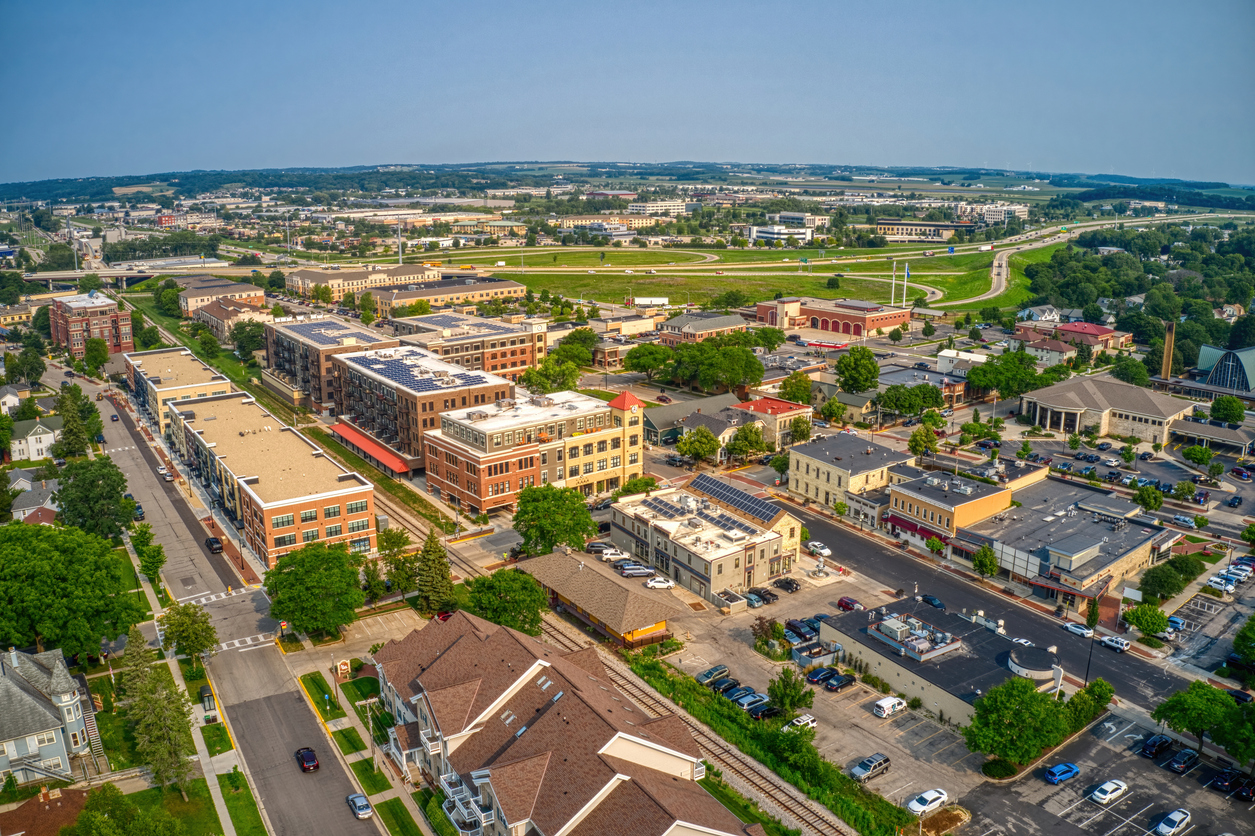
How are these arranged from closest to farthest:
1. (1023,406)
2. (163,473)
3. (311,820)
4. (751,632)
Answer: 1. (311,820)
2. (751,632)
3. (163,473)
4. (1023,406)

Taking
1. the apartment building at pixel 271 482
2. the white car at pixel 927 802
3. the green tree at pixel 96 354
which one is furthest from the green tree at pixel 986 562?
the green tree at pixel 96 354

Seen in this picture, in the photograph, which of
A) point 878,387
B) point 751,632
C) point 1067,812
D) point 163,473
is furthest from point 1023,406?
point 163,473

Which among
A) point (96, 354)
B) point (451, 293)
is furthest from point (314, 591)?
point (451, 293)

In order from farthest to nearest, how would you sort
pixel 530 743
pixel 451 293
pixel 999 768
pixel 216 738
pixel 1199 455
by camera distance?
pixel 451 293 < pixel 1199 455 < pixel 216 738 < pixel 999 768 < pixel 530 743

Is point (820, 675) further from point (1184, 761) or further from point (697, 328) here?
point (697, 328)

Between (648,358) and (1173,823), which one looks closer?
(1173,823)

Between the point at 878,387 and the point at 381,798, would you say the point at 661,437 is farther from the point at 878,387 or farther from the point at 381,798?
the point at 381,798
